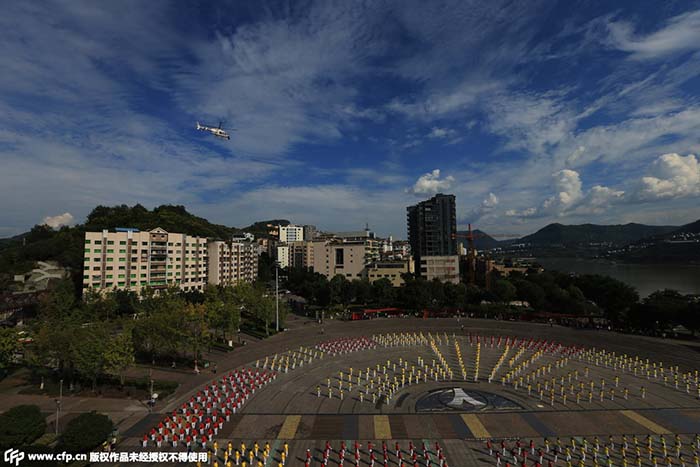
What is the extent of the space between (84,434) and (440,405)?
23.0 metres

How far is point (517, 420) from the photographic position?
949 inches

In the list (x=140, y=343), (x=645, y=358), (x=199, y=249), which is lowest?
(x=645, y=358)

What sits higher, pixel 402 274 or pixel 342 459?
pixel 402 274

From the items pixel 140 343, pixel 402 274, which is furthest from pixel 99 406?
pixel 402 274

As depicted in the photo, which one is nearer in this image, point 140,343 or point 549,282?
point 140,343

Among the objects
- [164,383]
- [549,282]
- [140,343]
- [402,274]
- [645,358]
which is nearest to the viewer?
[164,383]

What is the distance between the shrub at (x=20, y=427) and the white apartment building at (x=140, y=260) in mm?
52929

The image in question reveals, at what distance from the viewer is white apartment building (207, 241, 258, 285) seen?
85.4 m

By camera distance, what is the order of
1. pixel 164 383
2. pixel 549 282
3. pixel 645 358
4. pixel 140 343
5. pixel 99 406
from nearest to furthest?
pixel 99 406, pixel 164 383, pixel 140 343, pixel 645 358, pixel 549 282

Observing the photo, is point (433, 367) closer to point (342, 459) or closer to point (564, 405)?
point (564, 405)

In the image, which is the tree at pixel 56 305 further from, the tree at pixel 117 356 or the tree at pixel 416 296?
the tree at pixel 416 296

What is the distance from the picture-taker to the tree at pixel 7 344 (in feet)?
98.0

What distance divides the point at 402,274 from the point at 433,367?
2388 inches

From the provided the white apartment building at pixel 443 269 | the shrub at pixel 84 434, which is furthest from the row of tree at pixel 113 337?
the white apartment building at pixel 443 269
